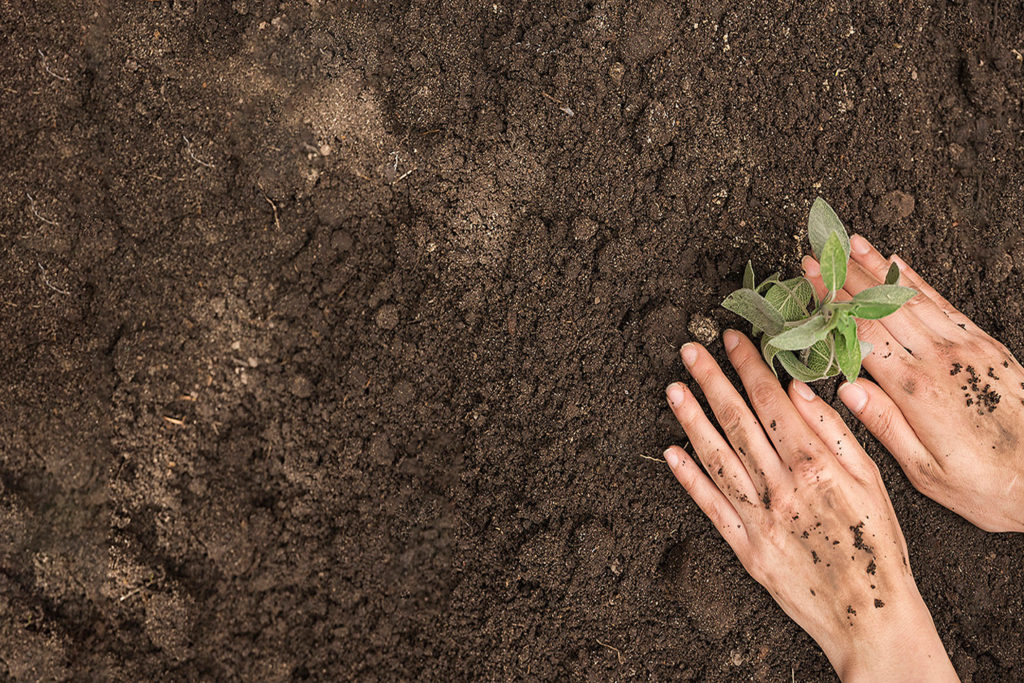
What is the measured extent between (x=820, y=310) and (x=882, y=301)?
0.15 m

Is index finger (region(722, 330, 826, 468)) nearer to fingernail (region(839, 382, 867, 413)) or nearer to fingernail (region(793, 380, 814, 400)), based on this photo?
fingernail (region(793, 380, 814, 400))

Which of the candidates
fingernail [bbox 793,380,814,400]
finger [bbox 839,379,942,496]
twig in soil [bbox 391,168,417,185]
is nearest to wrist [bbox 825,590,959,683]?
finger [bbox 839,379,942,496]

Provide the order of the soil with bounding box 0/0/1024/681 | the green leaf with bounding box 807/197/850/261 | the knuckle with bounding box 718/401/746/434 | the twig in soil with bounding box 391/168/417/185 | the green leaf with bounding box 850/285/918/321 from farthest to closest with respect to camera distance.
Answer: the twig in soil with bounding box 391/168/417/185 → the soil with bounding box 0/0/1024/681 → the knuckle with bounding box 718/401/746/434 → the green leaf with bounding box 807/197/850/261 → the green leaf with bounding box 850/285/918/321

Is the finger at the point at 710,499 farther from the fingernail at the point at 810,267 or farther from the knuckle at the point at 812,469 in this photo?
the fingernail at the point at 810,267

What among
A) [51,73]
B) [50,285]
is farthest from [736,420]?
[51,73]

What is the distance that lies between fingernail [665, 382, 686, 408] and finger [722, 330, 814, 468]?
0.57ft

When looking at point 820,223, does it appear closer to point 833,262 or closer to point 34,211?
point 833,262

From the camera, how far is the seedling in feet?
5.80

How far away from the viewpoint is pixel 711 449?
2.12 m

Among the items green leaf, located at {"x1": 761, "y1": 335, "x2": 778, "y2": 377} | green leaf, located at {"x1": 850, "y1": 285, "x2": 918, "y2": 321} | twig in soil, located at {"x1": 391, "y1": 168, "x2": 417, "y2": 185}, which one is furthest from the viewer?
twig in soil, located at {"x1": 391, "y1": 168, "x2": 417, "y2": 185}

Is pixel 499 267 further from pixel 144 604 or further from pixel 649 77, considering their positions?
pixel 144 604

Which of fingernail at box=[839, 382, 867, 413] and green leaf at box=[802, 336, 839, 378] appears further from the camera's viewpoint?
fingernail at box=[839, 382, 867, 413]

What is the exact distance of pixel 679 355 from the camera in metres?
2.18

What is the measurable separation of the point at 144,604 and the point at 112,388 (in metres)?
0.64
